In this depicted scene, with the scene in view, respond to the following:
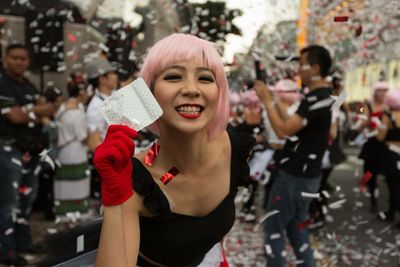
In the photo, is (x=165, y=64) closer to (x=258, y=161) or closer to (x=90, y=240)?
(x=90, y=240)

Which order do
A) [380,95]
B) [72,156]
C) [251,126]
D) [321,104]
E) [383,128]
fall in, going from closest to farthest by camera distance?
1. [321,104]
2. [383,128]
3. [72,156]
4. [380,95]
5. [251,126]

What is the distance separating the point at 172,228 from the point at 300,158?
72.2 inches

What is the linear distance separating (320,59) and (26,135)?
7.91ft

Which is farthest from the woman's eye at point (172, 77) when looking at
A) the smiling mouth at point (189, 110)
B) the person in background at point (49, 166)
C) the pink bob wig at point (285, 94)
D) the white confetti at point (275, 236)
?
the person in background at point (49, 166)

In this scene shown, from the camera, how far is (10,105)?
413 centimetres

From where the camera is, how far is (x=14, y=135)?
4242 mm

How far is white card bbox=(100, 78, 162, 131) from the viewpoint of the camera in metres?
1.48

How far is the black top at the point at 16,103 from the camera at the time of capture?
415 centimetres

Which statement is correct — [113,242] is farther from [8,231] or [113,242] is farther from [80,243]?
[8,231]

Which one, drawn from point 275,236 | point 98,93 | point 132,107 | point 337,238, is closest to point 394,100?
point 337,238

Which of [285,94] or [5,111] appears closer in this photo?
[5,111]

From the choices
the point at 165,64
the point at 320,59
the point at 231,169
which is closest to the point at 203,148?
the point at 231,169

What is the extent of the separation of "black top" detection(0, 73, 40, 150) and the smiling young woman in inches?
97.5

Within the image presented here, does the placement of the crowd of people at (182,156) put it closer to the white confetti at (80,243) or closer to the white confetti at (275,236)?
the white confetti at (275,236)
